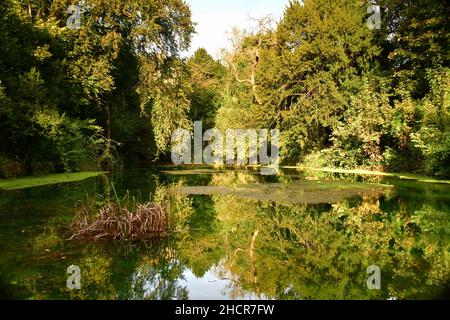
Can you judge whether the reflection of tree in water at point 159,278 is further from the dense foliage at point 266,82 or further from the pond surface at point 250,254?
the dense foliage at point 266,82

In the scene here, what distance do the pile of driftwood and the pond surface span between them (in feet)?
1.20

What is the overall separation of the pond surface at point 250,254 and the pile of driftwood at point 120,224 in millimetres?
365

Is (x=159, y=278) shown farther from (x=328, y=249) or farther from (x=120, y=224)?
(x=328, y=249)

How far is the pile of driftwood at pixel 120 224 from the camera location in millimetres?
8734

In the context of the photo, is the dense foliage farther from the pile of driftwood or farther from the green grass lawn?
the pile of driftwood

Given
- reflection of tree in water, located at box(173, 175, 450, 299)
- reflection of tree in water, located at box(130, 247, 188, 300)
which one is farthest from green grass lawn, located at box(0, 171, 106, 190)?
reflection of tree in water, located at box(130, 247, 188, 300)

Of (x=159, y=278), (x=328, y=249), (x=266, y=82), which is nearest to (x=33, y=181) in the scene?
(x=159, y=278)

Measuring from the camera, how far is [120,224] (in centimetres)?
877

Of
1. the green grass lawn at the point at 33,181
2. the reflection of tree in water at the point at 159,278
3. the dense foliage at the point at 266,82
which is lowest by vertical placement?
the reflection of tree in water at the point at 159,278

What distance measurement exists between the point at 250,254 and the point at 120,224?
2.75m

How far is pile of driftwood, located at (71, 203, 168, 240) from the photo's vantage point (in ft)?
28.7

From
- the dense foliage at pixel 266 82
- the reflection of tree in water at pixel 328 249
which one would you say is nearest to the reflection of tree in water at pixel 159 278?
the reflection of tree in water at pixel 328 249
